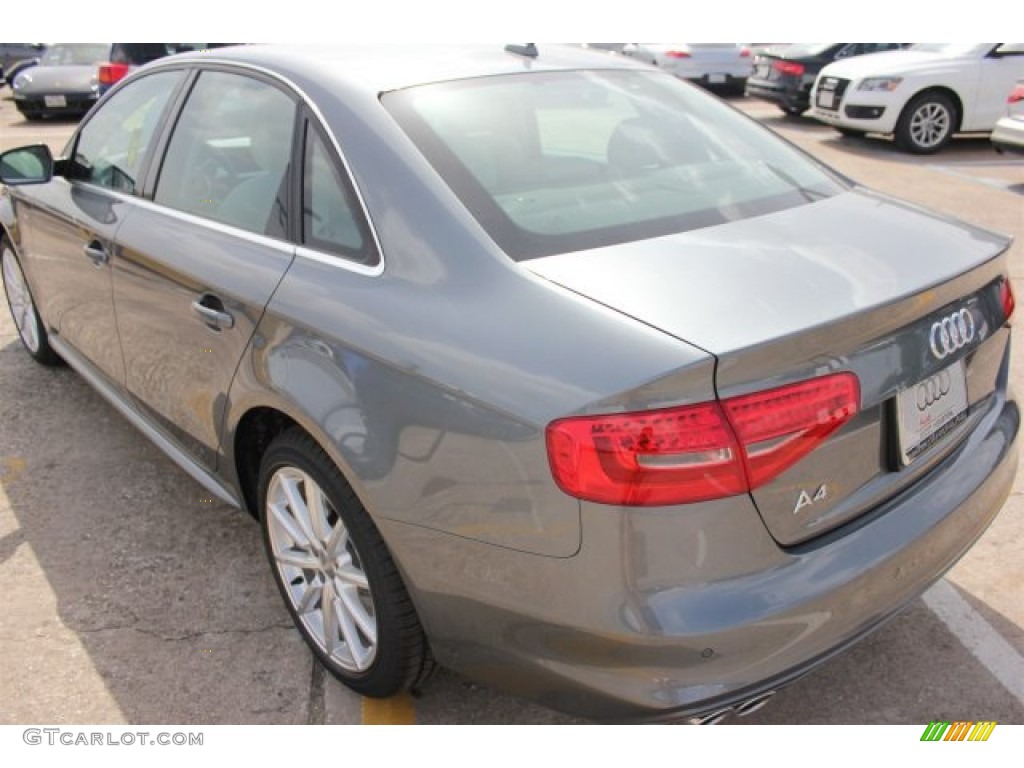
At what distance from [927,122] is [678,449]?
35.1 feet

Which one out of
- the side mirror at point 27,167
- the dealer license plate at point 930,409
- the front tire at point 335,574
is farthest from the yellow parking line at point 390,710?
the side mirror at point 27,167

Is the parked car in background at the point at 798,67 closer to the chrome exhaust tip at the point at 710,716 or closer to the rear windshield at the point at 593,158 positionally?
the rear windshield at the point at 593,158

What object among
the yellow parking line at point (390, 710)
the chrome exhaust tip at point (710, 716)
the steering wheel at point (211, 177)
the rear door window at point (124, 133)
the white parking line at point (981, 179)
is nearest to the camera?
the chrome exhaust tip at point (710, 716)

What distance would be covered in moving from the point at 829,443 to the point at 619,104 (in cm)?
135

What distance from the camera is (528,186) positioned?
7.51 ft

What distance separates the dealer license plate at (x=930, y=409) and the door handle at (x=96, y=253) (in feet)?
8.66

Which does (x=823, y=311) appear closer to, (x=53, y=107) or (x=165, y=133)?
(x=165, y=133)

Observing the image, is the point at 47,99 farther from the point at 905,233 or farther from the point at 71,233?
the point at 905,233

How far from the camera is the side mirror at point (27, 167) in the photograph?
147 inches

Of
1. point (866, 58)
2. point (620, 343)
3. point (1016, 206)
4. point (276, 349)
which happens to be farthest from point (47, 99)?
point (620, 343)

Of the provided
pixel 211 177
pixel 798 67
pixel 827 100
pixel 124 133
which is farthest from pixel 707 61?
pixel 211 177

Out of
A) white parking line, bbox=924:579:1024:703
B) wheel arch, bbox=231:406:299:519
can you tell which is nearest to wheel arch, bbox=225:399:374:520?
wheel arch, bbox=231:406:299:519
